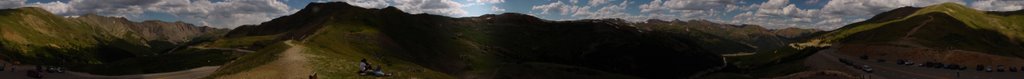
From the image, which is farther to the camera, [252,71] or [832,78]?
[832,78]

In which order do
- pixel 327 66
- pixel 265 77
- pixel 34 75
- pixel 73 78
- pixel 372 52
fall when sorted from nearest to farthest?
pixel 265 77, pixel 327 66, pixel 34 75, pixel 73 78, pixel 372 52

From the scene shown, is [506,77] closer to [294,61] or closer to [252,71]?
[294,61]

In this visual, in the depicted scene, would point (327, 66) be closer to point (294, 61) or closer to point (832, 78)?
point (294, 61)

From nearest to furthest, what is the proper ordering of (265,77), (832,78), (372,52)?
(265,77) < (832,78) < (372,52)

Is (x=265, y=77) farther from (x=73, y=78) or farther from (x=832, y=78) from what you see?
(x=832, y=78)

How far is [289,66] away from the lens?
11725 cm

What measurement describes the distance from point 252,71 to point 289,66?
6.22 metres

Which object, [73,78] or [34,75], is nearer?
[34,75]

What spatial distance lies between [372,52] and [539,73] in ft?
120

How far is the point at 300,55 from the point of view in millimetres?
142625

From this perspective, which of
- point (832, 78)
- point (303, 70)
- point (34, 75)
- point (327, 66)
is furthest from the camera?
point (832, 78)

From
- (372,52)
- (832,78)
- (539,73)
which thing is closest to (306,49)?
(372,52)

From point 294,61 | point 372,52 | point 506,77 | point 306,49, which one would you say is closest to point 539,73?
point 506,77

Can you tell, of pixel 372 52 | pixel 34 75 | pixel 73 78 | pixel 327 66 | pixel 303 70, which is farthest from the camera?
pixel 372 52
